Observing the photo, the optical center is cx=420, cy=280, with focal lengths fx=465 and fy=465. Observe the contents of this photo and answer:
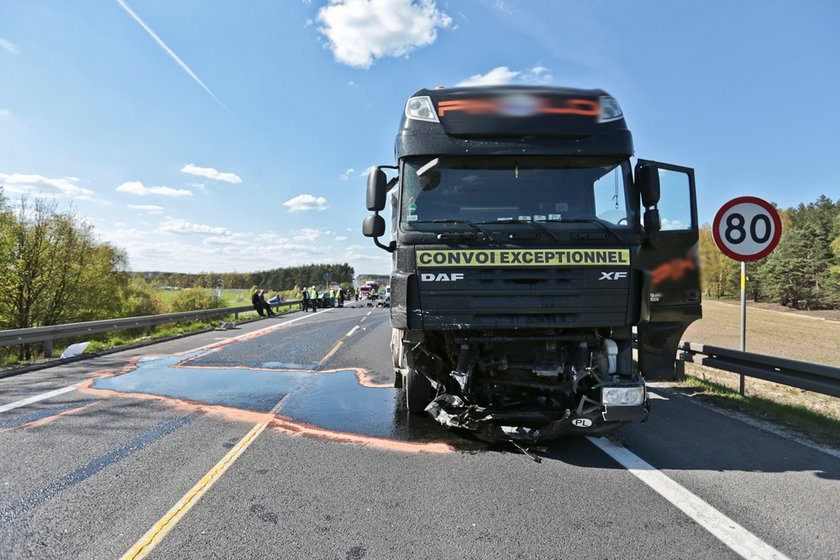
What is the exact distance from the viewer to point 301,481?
3.77 m

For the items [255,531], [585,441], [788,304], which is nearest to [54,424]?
[255,531]

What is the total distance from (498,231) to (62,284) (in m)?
32.2

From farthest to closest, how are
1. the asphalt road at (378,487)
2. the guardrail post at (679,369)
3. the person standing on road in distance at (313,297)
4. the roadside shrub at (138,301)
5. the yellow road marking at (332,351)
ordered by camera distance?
1. the roadside shrub at (138,301)
2. the person standing on road in distance at (313,297)
3. the yellow road marking at (332,351)
4. the guardrail post at (679,369)
5. the asphalt road at (378,487)

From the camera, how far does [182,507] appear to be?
3297 millimetres

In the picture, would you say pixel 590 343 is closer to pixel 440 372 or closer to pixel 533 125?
pixel 440 372

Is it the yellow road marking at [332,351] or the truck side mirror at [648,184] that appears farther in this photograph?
the yellow road marking at [332,351]

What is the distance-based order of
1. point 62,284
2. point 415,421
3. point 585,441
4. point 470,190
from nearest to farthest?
point 470,190, point 585,441, point 415,421, point 62,284

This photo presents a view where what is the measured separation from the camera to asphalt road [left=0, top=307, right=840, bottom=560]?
2.83 meters

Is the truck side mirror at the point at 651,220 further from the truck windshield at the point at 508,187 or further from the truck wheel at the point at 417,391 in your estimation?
the truck wheel at the point at 417,391

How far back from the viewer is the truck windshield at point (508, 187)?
173 inches

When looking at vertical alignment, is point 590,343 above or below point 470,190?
below

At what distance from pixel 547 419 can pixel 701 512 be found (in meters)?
1.35

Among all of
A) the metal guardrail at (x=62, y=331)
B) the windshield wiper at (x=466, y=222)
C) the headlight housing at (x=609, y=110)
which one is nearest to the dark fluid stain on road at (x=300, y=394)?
the windshield wiper at (x=466, y=222)

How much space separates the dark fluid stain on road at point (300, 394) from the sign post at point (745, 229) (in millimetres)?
4884
